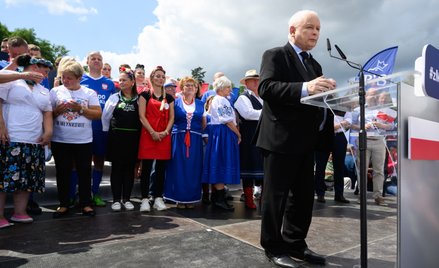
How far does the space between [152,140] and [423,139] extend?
10.3 ft

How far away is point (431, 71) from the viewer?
70.7 inches

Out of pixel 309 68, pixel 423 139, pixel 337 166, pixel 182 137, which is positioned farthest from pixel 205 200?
pixel 423 139

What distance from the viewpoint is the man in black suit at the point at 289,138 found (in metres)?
2.38

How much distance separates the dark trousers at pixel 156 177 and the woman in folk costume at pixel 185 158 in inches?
5.0

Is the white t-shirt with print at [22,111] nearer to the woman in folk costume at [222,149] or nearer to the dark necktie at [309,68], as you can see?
the woman in folk costume at [222,149]

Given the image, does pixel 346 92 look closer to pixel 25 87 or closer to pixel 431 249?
pixel 431 249

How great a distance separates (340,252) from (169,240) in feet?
4.75

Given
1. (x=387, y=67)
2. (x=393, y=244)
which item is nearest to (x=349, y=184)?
(x=387, y=67)

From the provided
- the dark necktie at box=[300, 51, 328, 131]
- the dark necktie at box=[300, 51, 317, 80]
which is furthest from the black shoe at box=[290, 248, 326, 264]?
the dark necktie at box=[300, 51, 317, 80]

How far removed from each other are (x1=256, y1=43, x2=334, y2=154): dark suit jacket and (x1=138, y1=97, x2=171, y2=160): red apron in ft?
6.72

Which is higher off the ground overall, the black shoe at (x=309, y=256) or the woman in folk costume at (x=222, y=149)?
the woman in folk costume at (x=222, y=149)

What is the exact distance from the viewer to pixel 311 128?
244cm

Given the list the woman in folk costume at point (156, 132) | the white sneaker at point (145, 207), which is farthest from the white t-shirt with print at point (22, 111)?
the white sneaker at point (145, 207)

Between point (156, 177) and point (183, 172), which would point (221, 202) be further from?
point (156, 177)
